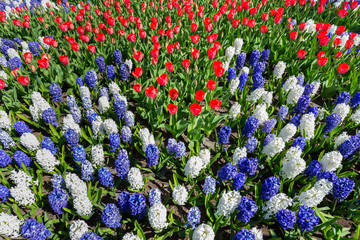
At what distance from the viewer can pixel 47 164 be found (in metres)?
3.23

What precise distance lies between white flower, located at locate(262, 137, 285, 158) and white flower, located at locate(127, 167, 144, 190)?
194cm

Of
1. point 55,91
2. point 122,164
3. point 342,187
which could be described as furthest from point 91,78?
point 342,187

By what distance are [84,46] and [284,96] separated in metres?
4.86

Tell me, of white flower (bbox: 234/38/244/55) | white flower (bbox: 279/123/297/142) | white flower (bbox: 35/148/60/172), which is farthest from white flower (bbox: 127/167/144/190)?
white flower (bbox: 234/38/244/55)

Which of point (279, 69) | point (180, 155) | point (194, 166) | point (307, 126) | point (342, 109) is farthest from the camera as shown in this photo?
point (279, 69)

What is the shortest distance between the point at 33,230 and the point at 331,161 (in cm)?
388

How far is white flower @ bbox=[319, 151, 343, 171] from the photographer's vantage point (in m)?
3.10

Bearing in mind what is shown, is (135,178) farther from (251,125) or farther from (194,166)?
(251,125)

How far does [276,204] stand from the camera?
2736 mm

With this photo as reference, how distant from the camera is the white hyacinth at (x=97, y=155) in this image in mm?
3266

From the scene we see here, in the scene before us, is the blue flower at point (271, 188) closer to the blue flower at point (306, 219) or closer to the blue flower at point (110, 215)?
the blue flower at point (306, 219)

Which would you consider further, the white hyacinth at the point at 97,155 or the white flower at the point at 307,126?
the white flower at the point at 307,126

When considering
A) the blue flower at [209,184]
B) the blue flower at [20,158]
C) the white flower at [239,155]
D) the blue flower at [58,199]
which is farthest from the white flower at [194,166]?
the blue flower at [20,158]

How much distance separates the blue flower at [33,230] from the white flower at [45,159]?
899 millimetres
